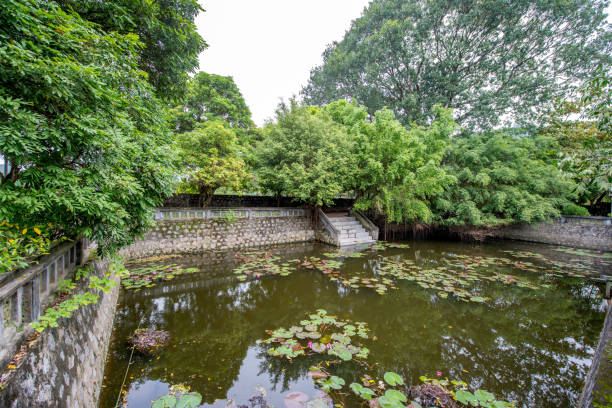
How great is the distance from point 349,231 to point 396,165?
387cm

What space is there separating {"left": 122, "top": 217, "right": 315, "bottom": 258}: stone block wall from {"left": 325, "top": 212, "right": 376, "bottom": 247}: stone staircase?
151 centimetres

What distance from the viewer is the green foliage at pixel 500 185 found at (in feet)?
40.1

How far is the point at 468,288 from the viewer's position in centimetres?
639

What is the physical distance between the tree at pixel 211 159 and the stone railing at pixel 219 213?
110cm

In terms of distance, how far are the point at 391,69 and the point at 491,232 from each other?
43.2 feet

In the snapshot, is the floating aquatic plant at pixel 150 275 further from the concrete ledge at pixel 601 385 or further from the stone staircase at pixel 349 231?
the concrete ledge at pixel 601 385

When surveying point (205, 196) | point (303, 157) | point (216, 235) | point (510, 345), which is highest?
point (303, 157)

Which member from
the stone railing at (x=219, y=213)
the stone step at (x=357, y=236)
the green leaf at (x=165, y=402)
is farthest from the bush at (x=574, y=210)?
the green leaf at (x=165, y=402)

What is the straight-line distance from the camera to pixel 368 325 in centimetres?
445

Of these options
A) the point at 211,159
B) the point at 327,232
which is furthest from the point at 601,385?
the point at 211,159

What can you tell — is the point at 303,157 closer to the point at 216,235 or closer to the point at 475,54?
the point at 216,235

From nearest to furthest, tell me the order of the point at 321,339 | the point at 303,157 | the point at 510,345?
the point at 321,339, the point at 510,345, the point at 303,157

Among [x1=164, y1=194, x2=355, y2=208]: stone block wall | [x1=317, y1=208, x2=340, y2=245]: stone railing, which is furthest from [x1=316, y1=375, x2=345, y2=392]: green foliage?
[x1=164, y1=194, x2=355, y2=208]: stone block wall

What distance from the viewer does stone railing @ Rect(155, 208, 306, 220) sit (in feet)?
29.0
